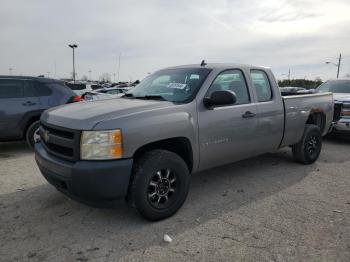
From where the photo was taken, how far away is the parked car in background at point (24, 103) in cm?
695

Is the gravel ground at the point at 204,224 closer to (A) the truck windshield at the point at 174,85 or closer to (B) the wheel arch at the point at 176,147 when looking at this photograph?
(B) the wheel arch at the point at 176,147

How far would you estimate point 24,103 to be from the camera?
7152 millimetres

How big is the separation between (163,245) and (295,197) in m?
2.15

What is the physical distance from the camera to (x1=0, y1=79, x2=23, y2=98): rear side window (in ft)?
23.2

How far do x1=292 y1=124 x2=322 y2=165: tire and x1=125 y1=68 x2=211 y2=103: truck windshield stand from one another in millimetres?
2587

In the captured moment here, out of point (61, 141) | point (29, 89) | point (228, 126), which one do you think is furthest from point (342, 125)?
point (29, 89)

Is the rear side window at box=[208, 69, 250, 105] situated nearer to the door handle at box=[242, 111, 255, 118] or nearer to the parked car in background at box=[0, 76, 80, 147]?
the door handle at box=[242, 111, 255, 118]

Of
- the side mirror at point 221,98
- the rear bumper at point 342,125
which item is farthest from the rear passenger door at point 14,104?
the rear bumper at point 342,125

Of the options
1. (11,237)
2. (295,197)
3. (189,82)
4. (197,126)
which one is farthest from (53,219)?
(295,197)

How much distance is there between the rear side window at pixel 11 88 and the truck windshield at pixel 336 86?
8054 mm

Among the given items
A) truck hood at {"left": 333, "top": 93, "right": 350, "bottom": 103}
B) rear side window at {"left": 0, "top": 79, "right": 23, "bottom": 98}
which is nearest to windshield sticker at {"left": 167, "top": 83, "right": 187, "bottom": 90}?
rear side window at {"left": 0, "top": 79, "right": 23, "bottom": 98}

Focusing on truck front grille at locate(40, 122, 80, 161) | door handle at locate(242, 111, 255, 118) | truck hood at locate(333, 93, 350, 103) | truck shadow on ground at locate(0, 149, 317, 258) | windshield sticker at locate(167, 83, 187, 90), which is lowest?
truck shadow on ground at locate(0, 149, 317, 258)

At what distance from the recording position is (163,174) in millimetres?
3754

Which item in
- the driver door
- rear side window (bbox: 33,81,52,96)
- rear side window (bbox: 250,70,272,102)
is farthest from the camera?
rear side window (bbox: 33,81,52,96)
